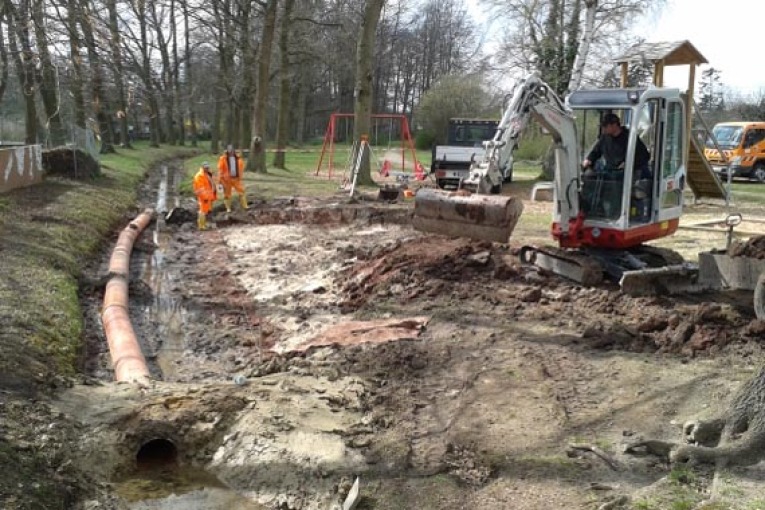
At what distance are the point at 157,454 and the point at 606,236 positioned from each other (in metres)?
6.29

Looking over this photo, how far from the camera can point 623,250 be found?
9930 mm

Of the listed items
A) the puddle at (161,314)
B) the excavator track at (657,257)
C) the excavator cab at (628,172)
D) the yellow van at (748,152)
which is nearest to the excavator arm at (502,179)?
the excavator cab at (628,172)

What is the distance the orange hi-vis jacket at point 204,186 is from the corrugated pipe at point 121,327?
2913 millimetres

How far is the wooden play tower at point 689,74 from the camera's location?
1739 cm

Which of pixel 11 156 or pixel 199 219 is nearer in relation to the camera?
pixel 199 219

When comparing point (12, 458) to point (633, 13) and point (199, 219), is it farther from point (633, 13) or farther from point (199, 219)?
point (633, 13)

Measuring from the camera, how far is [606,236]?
957cm

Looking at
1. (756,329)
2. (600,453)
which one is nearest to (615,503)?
(600,453)

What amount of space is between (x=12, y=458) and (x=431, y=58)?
232ft

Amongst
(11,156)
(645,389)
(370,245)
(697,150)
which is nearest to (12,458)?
(645,389)

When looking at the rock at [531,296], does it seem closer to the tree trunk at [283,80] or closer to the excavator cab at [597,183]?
the excavator cab at [597,183]

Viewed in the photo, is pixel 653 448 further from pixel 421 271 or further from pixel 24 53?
pixel 24 53

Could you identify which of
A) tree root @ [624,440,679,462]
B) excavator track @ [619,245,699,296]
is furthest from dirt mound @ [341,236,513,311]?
tree root @ [624,440,679,462]

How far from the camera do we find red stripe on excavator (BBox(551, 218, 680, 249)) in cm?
950
